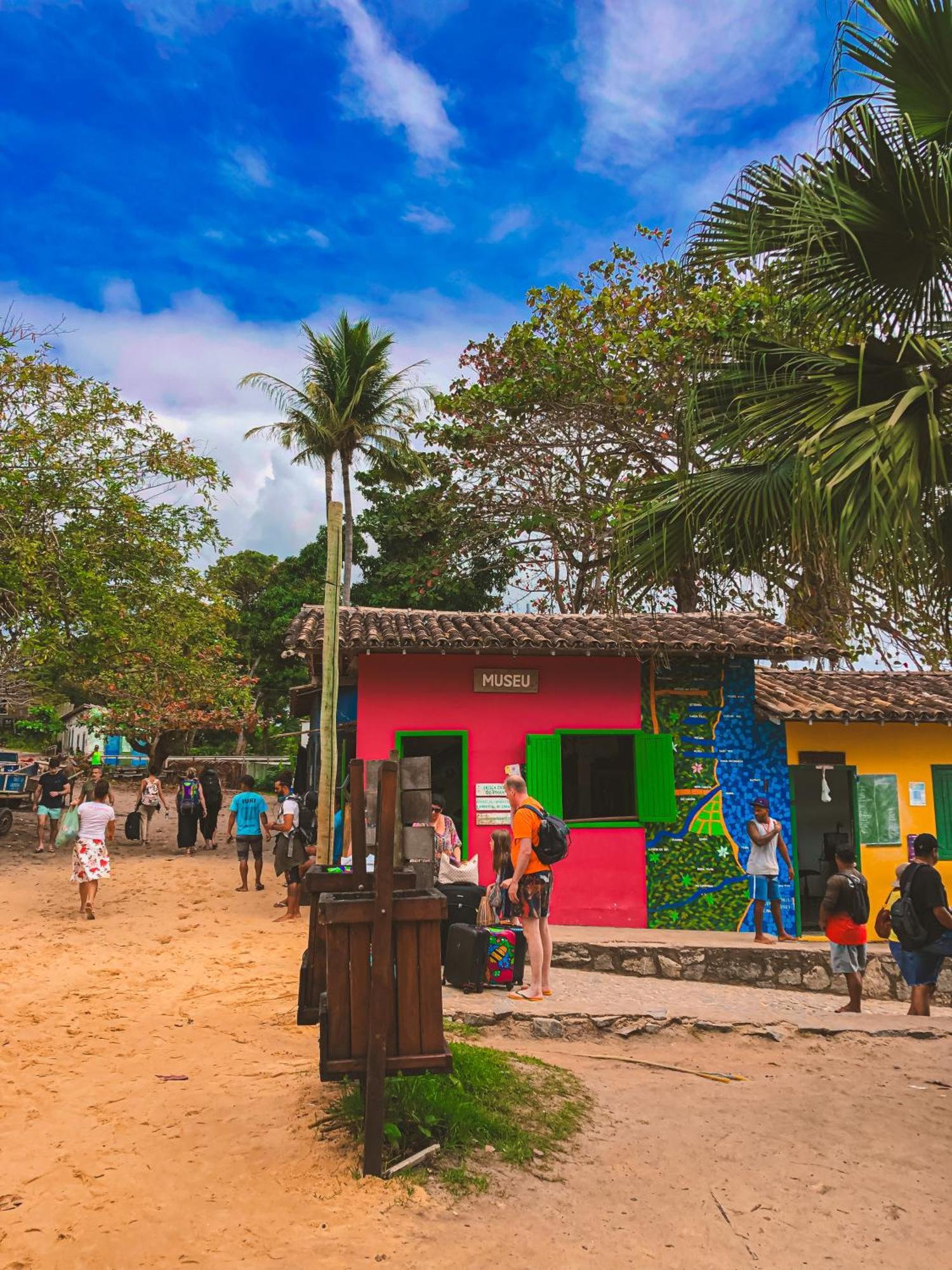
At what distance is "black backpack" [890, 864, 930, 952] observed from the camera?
22.9 feet

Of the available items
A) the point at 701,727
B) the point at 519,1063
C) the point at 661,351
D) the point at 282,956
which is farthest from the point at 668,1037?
the point at 661,351

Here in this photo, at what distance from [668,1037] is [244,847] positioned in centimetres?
781

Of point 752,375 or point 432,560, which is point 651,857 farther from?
point 432,560

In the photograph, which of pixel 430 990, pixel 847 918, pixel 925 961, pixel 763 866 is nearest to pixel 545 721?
pixel 763 866

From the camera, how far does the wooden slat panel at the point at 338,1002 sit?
421 cm

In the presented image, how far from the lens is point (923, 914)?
22.8ft

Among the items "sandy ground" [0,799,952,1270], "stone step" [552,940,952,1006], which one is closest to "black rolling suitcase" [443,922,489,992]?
"sandy ground" [0,799,952,1270]

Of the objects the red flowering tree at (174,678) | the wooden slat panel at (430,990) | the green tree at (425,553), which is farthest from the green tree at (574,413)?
the wooden slat panel at (430,990)

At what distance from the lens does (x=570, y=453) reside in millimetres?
18812

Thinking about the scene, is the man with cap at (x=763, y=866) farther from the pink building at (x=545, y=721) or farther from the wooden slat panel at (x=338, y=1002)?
the wooden slat panel at (x=338, y=1002)

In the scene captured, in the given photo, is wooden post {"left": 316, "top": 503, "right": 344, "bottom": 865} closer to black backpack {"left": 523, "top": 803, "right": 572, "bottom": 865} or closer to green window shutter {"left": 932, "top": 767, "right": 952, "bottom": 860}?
black backpack {"left": 523, "top": 803, "right": 572, "bottom": 865}

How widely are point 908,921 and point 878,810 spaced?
6339mm

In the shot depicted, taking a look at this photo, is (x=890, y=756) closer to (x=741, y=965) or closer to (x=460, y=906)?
(x=741, y=965)

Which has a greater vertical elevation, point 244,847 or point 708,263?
point 708,263
